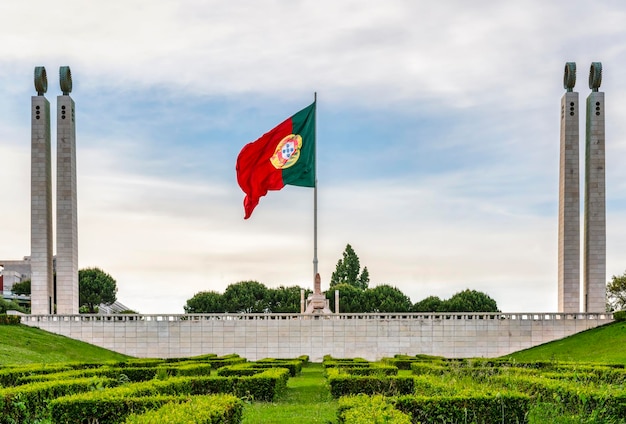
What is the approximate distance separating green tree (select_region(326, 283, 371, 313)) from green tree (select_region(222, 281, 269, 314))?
8227mm

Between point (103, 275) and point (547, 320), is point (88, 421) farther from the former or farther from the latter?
point (103, 275)

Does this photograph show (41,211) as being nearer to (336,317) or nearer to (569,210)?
(336,317)

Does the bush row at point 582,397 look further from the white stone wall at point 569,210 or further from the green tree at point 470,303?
the green tree at point 470,303

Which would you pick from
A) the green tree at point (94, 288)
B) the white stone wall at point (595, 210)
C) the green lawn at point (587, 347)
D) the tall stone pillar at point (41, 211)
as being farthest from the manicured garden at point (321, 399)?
the green tree at point (94, 288)

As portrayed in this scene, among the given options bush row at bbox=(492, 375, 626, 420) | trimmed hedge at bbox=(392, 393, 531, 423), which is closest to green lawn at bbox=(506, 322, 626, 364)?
bush row at bbox=(492, 375, 626, 420)

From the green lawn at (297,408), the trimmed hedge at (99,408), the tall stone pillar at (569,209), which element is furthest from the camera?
the tall stone pillar at (569,209)

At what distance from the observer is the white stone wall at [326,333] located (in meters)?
48.6

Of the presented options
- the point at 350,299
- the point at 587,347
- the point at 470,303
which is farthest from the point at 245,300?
the point at 587,347

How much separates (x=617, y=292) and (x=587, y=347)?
26.9m

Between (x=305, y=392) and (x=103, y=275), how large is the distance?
7066cm

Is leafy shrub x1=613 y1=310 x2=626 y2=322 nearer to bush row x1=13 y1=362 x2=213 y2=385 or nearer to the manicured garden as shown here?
the manicured garden

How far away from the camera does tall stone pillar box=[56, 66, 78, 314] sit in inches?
1999

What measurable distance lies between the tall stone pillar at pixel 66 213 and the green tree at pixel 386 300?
109 feet

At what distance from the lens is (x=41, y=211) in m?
50.9
